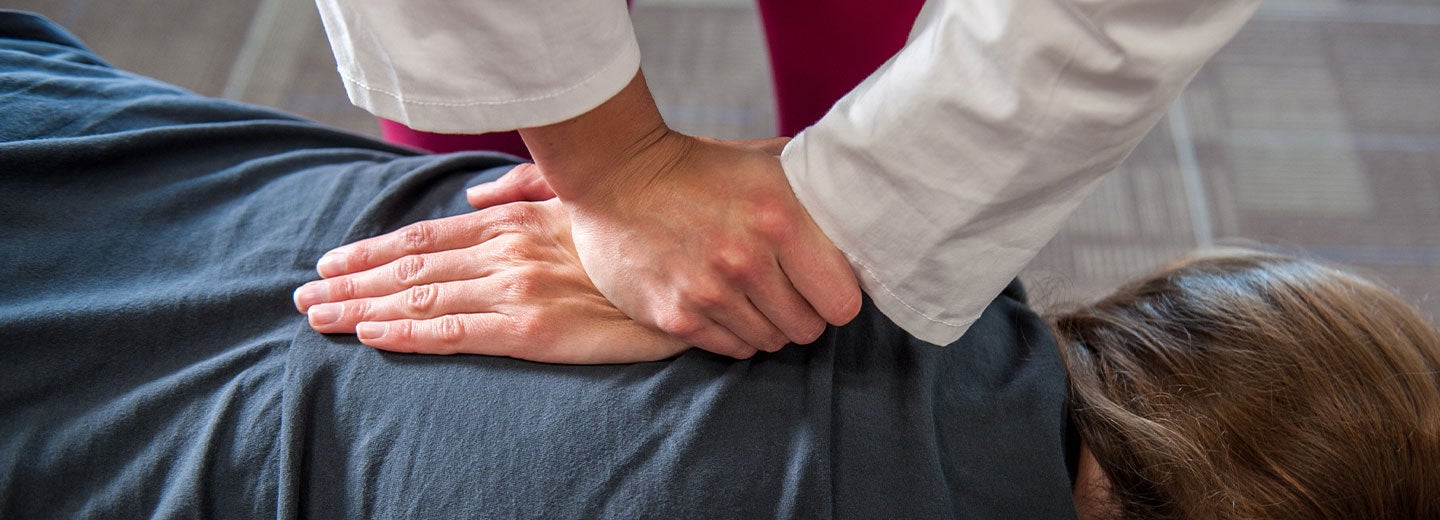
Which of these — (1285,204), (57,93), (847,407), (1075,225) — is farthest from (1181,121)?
(57,93)

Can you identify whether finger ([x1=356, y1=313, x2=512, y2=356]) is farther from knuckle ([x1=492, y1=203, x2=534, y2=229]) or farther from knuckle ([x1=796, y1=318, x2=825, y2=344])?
knuckle ([x1=796, y1=318, x2=825, y2=344])

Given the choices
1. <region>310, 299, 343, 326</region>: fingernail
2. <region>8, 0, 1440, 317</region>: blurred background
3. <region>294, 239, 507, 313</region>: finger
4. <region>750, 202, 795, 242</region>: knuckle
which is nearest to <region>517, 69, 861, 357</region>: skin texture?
<region>750, 202, 795, 242</region>: knuckle

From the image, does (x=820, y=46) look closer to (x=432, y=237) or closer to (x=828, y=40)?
(x=828, y=40)

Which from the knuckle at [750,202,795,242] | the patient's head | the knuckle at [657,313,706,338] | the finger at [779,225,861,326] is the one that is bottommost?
the knuckle at [657,313,706,338]

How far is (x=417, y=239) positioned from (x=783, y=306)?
0.34 meters

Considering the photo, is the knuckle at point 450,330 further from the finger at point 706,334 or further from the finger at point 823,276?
the finger at point 823,276

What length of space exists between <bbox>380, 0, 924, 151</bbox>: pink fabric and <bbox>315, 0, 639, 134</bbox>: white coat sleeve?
0.53m

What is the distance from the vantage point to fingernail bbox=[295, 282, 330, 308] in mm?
853

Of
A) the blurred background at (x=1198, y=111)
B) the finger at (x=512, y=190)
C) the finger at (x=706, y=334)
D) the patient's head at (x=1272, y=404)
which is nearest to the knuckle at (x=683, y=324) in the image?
the finger at (x=706, y=334)

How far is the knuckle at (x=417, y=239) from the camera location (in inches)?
35.2

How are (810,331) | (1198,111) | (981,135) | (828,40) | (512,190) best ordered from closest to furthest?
(981,135) < (810,331) < (512,190) < (828,40) < (1198,111)

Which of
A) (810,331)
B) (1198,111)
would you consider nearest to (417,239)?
(810,331)

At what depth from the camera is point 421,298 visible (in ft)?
2.80

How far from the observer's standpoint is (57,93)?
3.20 ft
